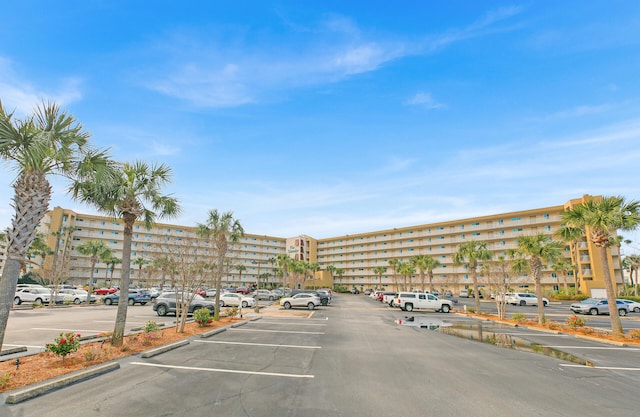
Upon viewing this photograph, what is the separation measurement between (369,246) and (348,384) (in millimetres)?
87532

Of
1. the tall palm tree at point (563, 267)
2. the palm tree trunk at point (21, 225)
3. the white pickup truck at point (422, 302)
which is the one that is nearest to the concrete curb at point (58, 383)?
the palm tree trunk at point (21, 225)

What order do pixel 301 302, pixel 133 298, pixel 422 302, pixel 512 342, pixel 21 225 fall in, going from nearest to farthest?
pixel 21 225, pixel 512 342, pixel 422 302, pixel 301 302, pixel 133 298

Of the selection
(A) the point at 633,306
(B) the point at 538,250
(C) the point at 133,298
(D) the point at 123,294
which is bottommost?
(A) the point at 633,306

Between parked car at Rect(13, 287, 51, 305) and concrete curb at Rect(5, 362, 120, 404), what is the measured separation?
31045 millimetres

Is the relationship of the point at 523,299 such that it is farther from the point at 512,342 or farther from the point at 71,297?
the point at 71,297

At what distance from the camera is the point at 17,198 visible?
7.88 meters

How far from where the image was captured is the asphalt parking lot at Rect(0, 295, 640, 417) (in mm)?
6055

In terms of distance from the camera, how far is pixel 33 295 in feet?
100

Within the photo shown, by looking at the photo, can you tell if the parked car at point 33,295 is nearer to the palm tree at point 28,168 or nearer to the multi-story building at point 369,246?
the multi-story building at point 369,246

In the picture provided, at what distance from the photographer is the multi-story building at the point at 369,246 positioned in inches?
2255

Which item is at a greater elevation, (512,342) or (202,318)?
(202,318)

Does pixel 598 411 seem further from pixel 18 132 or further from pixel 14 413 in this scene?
pixel 18 132

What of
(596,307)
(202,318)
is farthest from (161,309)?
(596,307)

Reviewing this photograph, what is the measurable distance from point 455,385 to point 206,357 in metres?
7.63
